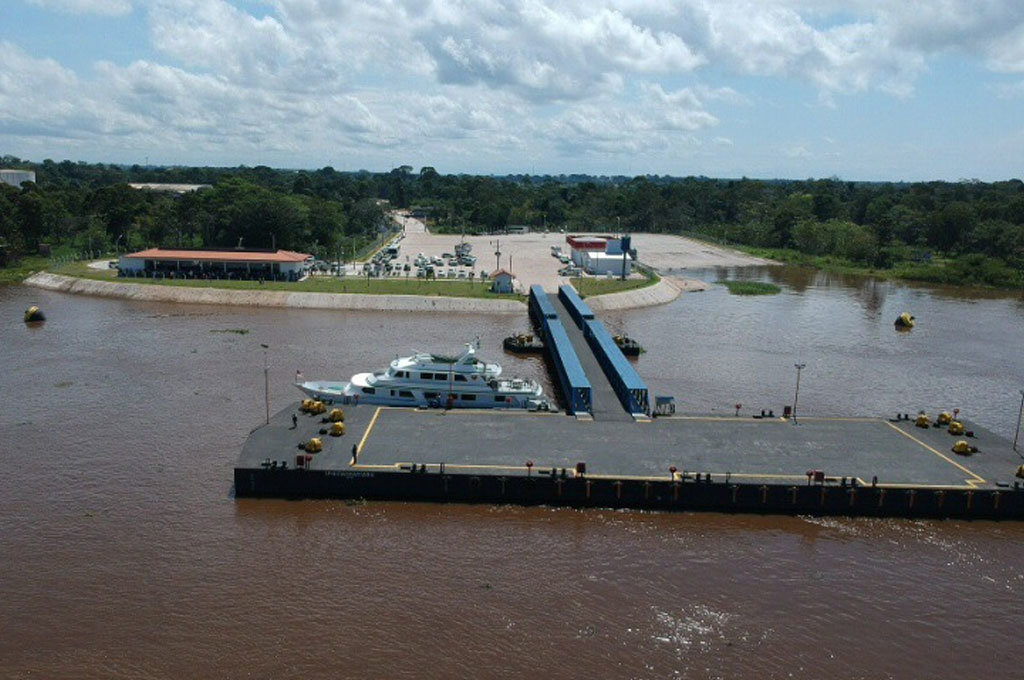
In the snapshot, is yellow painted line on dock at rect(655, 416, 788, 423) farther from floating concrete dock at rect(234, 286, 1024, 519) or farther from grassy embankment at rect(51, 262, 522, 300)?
grassy embankment at rect(51, 262, 522, 300)

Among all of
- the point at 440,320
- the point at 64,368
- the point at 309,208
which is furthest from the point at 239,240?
the point at 64,368

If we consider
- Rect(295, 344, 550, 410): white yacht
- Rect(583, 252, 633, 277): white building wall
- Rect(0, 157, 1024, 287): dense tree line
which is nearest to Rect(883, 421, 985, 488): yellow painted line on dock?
Rect(295, 344, 550, 410): white yacht

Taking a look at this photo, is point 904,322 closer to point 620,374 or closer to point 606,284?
point 606,284

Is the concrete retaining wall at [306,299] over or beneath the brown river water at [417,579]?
over

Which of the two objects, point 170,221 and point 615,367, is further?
point 170,221

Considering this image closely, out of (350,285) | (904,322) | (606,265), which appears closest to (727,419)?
(904,322)

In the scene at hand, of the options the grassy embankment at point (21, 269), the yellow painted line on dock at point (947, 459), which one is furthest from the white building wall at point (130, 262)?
the yellow painted line on dock at point (947, 459)

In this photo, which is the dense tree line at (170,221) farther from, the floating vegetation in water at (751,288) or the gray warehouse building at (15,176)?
the gray warehouse building at (15,176)
